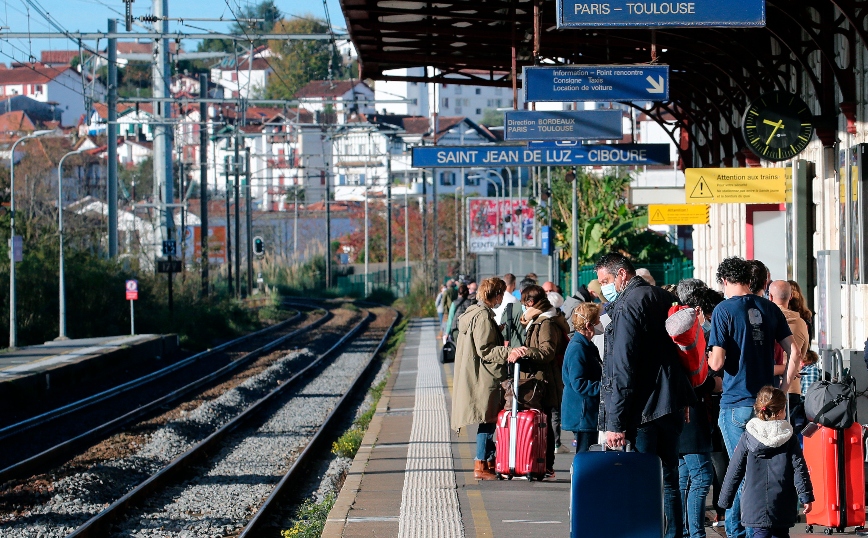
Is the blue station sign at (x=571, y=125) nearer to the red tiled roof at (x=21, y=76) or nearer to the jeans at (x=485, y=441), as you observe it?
the jeans at (x=485, y=441)

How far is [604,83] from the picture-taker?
43.3 ft

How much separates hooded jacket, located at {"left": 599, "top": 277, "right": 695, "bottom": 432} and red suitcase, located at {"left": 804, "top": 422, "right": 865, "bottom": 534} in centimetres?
154

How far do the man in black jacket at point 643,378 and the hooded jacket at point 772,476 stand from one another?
1.47 ft

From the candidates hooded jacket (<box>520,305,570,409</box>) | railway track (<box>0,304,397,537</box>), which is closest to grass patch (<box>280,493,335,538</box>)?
railway track (<box>0,304,397,537</box>)

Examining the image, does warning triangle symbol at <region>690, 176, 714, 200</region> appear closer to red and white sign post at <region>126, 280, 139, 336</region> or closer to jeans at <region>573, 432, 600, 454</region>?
jeans at <region>573, 432, 600, 454</region>

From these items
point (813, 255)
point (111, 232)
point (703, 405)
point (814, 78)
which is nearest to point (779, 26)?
point (814, 78)

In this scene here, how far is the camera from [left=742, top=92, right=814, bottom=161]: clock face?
1336 cm

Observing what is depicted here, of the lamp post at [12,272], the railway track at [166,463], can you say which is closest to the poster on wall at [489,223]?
the lamp post at [12,272]

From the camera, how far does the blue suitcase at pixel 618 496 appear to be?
6824 mm

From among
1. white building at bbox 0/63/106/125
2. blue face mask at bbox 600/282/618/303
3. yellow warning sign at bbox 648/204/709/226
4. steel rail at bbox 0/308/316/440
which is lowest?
steel rail at bbox 0/308/316/440

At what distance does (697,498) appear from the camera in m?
7.63

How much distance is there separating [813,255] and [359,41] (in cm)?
687

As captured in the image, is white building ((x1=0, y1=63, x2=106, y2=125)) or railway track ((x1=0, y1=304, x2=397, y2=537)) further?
white building ((x1=0, y1=63, x2=106, y2=125))

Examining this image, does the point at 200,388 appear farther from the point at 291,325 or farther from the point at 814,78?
the point at 291,325
